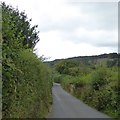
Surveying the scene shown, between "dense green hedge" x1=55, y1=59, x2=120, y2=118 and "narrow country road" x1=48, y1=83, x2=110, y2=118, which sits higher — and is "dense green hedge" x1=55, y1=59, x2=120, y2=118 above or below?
above

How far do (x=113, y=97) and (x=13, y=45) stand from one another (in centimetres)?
1748

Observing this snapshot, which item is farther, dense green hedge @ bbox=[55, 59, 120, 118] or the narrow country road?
dense green hedge @ bbox=[55, 59, 120, 118]

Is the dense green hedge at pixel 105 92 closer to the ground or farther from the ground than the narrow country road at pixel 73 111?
farther from the ground

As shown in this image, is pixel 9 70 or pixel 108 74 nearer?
pixel 9 70

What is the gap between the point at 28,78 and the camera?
10.7m

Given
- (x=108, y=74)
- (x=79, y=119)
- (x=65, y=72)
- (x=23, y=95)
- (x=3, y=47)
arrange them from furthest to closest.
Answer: (x=65, y=72), (x=108, y=74), (x=79, y=119), (x=23, y=95), (x=3, y=47)

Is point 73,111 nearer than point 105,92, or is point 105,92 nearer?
point 73,111

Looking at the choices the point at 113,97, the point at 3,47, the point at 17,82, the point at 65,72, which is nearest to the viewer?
the point at 3,47

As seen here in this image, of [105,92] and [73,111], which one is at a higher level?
[105,92]

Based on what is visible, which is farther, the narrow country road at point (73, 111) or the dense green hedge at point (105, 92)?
the dense green hedge at point (105, 92)

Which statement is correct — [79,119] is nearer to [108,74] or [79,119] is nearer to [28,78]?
[28,78]

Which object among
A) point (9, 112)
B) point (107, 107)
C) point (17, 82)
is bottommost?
point (107, 107)

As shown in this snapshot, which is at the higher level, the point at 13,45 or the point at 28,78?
the point at 13,45

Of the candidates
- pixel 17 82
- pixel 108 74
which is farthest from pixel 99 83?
pixel 17 82
